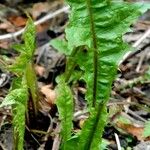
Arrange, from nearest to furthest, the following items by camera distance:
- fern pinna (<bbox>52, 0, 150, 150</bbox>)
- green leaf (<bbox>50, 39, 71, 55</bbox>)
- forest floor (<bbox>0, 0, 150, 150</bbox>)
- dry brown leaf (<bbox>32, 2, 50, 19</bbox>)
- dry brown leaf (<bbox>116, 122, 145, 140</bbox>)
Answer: fern pinna (<bbox>52, 0, 150, 150</bbox>) → forest floor (<bbox>0, 0, 150, 150</bbox>) → dry brown leaf (<bbox>116, 122, 145, 140</bbox>) → green leaf (<bbox>50, 39, 71, 55</bbox>) → dry brown leaf (<bbox>32, 2, 50, 19</bbox>)

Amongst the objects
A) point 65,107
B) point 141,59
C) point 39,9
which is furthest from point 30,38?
point 39,9

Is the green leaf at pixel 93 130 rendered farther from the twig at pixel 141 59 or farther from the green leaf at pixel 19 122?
the twig at pixel 141 59

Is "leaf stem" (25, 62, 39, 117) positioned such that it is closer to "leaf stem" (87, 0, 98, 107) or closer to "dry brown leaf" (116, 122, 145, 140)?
"leaf stem" (87, 0, 98, 107)

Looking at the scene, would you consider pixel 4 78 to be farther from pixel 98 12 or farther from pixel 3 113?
pixel 98 12

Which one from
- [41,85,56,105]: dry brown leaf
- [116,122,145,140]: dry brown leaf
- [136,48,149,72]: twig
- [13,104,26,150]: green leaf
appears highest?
[13,104,26,150]: green leaf

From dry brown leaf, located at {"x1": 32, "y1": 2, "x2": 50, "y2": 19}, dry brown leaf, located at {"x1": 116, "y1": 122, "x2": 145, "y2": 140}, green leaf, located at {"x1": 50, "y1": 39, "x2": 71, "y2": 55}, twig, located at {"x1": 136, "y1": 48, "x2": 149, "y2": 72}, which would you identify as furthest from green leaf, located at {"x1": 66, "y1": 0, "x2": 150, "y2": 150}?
dry brown leaf, located at {"x1": 32, "y1": 2, "x2": 50, "y2": 19}

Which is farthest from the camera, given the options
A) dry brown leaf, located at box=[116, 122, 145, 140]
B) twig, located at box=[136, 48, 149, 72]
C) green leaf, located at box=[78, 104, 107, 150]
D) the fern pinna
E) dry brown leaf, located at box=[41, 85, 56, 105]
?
twig, located at box=[136, 48, 149, 72]
